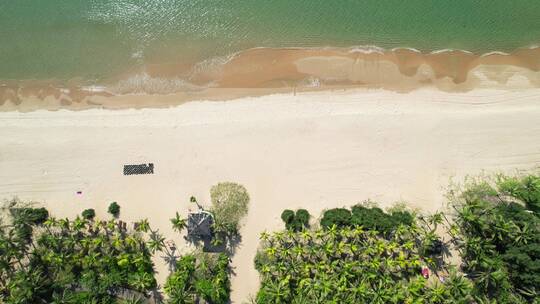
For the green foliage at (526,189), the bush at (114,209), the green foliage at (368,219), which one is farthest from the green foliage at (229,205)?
the green foliage at (526,189)

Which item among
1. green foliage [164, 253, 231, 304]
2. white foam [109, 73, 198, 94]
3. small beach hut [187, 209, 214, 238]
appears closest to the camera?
green foliage [164, 253, 231, 304]

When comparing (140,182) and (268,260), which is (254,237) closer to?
(268,260)

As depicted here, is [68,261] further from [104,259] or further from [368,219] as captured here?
[368,219]

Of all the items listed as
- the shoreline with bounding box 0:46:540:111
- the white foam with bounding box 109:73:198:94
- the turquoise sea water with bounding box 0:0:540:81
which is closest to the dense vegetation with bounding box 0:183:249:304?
the shoreline with bounding box 0:46:540:111

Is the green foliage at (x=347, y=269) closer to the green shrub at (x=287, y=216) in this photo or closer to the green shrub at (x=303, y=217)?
the green shrub at (x=303, y=217)

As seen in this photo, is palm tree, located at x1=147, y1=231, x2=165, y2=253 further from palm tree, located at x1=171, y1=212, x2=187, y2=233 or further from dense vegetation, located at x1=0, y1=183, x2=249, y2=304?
palm tree, located at x1=171, y1=212, x2=187, y2=233

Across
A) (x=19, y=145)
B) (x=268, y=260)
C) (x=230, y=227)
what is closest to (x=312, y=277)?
(x=268, y=260)

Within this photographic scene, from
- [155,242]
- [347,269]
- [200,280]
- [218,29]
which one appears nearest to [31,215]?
[155,242]
